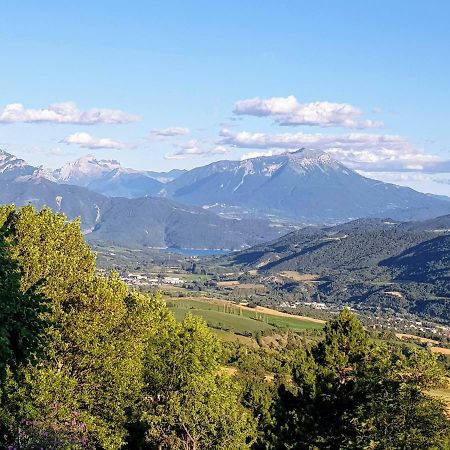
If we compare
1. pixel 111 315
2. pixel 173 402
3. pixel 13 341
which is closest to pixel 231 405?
pixel 173 402

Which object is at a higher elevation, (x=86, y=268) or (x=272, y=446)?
(x=86, y=268)

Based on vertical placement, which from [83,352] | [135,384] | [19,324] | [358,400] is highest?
[19,324]

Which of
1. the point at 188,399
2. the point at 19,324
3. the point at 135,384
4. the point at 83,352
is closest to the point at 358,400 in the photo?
the point at 188,399

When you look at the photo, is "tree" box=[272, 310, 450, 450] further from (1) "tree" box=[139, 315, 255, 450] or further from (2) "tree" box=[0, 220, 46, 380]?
(2) "tree" box=[0, 220, 46, 380]

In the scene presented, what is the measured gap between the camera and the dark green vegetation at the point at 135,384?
3441 cm

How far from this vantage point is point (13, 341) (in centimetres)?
1770

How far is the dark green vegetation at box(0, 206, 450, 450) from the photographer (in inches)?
1355

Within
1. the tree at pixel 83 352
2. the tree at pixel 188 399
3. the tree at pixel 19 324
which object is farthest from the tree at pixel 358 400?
the tree at pixel 19 324

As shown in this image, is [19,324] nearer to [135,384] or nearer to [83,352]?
[83,352]

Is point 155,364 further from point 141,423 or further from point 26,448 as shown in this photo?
point 26,448

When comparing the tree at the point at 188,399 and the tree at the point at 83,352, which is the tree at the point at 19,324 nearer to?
the tree at the point at 83,352

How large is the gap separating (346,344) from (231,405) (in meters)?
14.2

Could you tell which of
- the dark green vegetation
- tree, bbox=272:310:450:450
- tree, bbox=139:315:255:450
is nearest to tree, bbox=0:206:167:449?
the dark green vegetation

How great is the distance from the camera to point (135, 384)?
38.5 metres
